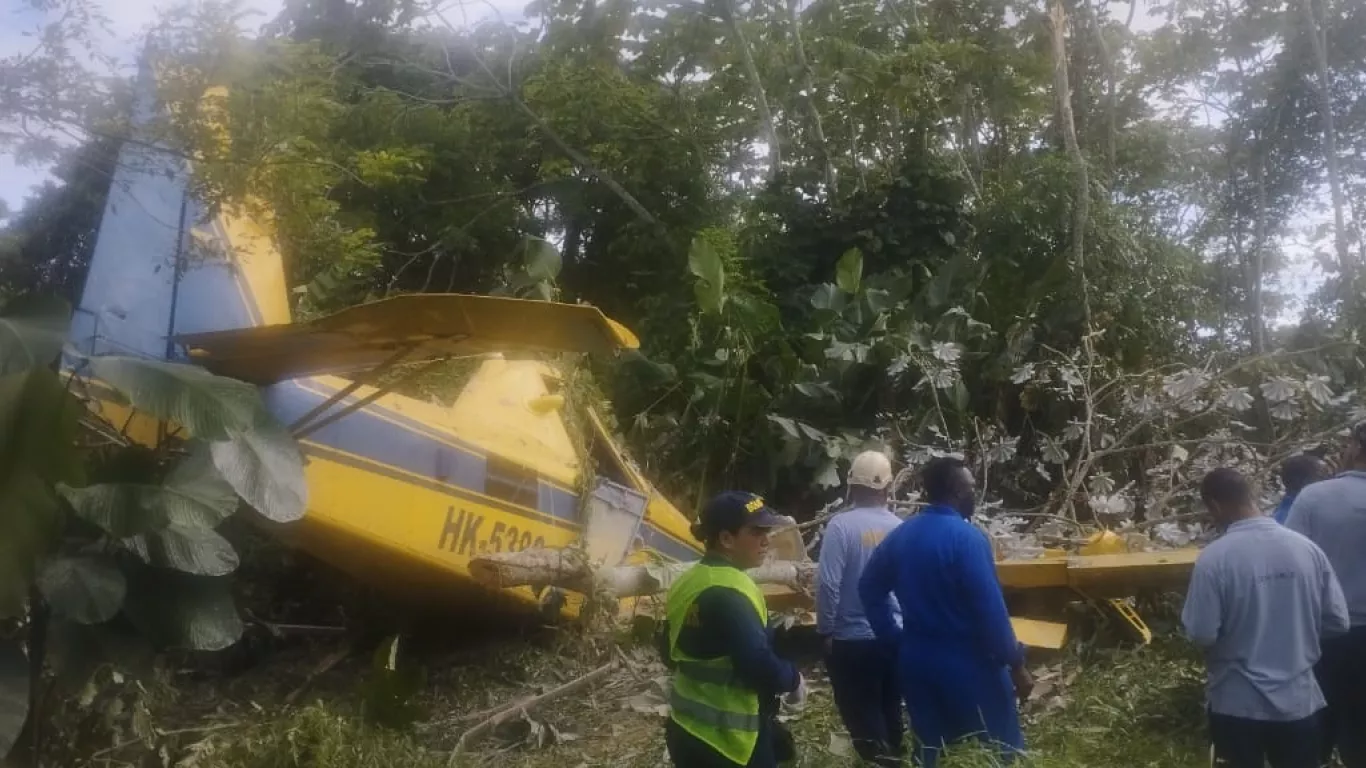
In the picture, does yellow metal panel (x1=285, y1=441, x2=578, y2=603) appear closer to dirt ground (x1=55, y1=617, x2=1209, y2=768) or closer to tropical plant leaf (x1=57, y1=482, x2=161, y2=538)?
dirt ground (x1=55, y1=617, x2=1209, y2=768)

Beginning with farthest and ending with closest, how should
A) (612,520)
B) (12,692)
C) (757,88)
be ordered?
1. (757,88)
2. (612,520)
3. (12,692)

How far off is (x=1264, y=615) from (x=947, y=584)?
94cm

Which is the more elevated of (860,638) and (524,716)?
(860,638)

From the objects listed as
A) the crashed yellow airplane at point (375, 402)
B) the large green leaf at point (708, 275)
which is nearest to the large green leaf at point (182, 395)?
the crashed yellow airplane at point (375, 402)

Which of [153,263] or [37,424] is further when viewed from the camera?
[153,263]

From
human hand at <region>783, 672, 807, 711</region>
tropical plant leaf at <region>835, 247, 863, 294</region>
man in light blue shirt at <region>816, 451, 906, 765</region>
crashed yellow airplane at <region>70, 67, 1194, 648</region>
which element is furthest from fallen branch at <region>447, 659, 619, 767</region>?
tropical plant leaf at <region>835, 247, 863, 294</region>

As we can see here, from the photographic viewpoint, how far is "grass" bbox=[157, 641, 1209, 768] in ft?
15.3

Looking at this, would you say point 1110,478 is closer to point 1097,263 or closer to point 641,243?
point 1097,263

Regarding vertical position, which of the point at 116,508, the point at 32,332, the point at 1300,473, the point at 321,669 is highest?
the point at 32,332

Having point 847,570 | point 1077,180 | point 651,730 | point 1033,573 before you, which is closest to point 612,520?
point 651,730

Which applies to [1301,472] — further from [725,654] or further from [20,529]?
[20,529]

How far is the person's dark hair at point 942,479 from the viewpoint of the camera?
3.82 metres

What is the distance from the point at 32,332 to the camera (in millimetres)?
3223

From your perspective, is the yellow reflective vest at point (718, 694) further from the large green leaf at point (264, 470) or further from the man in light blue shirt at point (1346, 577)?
the man in light blue shirt at point (1346, 577)
